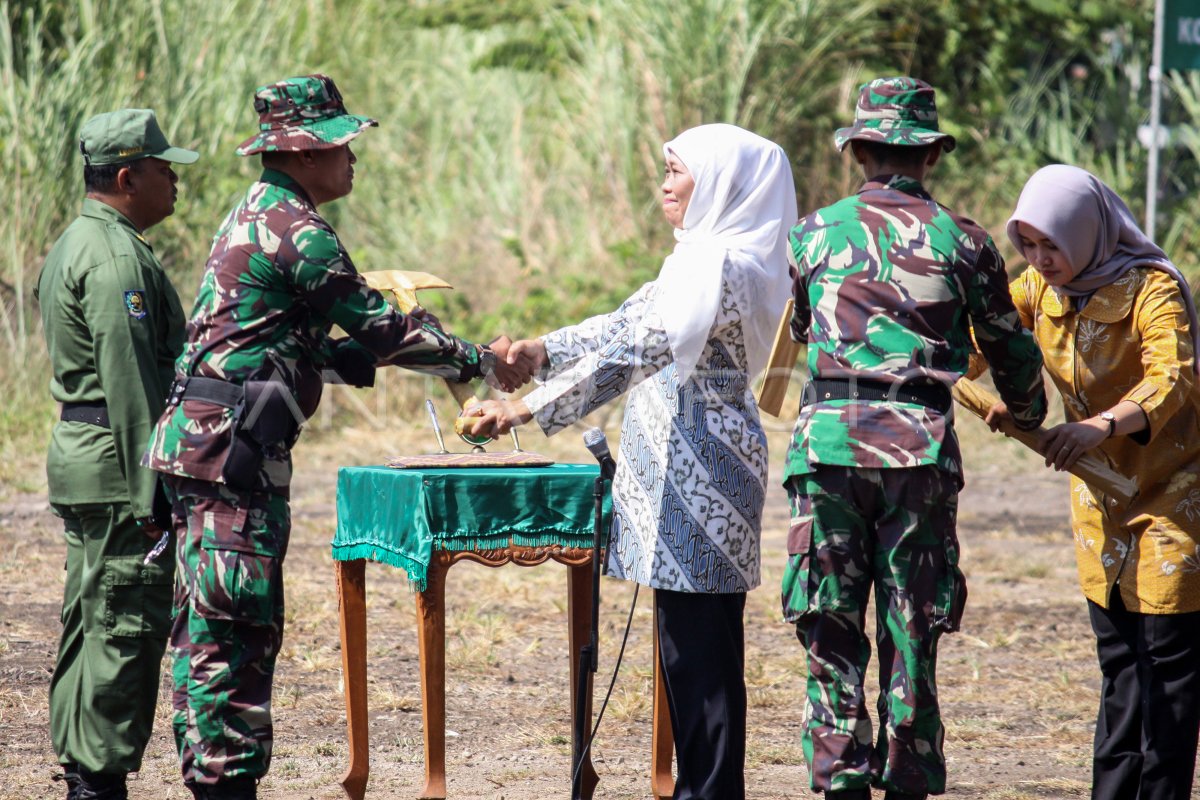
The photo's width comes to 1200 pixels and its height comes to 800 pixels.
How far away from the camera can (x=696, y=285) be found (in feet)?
12.3

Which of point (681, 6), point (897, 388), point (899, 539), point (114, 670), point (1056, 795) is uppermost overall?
point (681, 6)

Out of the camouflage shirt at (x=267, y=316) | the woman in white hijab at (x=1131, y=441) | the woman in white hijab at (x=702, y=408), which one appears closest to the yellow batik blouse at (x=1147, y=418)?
the woman in white hijab at (x=1131, y=441)

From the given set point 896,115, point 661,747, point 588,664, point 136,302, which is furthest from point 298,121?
point 661,747

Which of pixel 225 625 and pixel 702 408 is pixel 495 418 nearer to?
pixel 702 408

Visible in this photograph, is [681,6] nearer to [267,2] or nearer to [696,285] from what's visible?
[267,2]

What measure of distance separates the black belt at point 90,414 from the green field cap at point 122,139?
2.34 feet

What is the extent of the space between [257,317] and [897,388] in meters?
1.57

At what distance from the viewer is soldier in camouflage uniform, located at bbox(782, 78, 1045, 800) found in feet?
11.4

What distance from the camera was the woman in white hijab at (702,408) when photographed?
12.4ft

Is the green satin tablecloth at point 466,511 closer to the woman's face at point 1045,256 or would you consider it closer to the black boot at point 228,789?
the black boot at point 228,789

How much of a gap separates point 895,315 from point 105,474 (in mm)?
2291

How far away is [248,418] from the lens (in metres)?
3.56

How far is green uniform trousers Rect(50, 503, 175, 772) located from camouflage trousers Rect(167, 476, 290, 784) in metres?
0.63

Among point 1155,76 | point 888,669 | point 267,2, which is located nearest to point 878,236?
point 888,669
